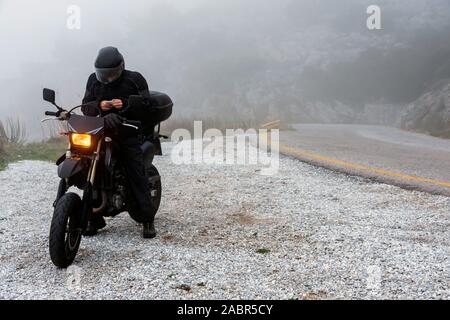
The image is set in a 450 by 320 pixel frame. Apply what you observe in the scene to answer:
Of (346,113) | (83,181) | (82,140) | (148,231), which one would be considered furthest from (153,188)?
(346,113)

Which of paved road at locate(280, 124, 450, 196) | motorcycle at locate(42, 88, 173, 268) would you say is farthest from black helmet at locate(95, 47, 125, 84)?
paved road at locate(280, 124, 450, 196)

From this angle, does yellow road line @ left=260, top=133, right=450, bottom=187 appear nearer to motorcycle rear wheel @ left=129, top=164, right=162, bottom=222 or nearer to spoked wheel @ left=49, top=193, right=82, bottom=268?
motorcycle rear wheel @ left=129, top=164, right=162, bottom=222

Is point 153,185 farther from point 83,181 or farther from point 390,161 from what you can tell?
point 390,161

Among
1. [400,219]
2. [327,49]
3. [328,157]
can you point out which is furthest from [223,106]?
[400,219]

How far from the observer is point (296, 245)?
5.33 m

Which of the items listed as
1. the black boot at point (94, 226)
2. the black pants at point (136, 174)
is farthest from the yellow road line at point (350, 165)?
the black boot at point (94, 226)

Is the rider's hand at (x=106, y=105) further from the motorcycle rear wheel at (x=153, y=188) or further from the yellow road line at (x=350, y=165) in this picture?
the yellow road line at (x=350, y=165)

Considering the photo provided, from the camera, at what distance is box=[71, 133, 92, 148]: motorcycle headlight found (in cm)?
490

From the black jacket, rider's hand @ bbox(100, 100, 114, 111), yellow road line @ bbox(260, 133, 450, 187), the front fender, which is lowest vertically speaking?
yellow road line @ bbox(260, 133, 450, 187)

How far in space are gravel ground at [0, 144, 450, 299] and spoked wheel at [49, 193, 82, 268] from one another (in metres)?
0.13

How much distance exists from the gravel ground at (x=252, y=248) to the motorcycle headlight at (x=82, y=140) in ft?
3.28

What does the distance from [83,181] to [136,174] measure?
0.57m

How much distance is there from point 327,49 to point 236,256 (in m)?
56.1
